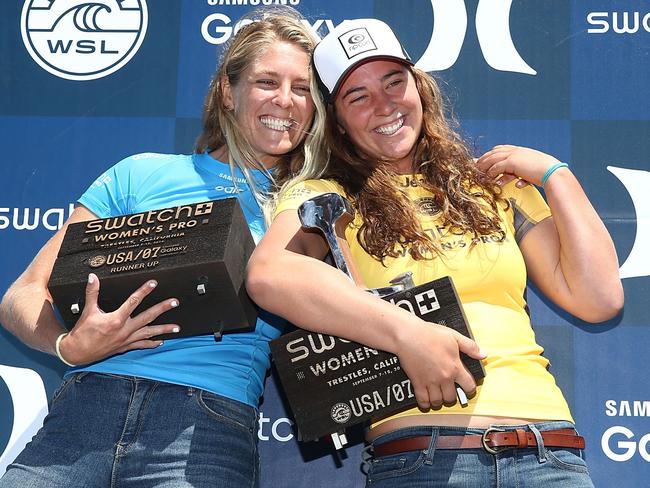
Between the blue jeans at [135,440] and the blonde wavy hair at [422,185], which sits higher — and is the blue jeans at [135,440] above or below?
below

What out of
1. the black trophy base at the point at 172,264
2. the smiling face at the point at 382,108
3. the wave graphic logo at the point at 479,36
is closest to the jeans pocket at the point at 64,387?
the black trophy base at the point at 172,264

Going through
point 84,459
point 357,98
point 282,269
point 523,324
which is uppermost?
point 357,98

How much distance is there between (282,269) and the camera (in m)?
1.75

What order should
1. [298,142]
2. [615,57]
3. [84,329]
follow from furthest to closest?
[615,57] < [298,142] < [84,329]

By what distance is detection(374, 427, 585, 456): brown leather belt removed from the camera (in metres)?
1.70

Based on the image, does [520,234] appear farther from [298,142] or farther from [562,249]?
[298,142]

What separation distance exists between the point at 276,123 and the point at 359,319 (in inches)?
30.4

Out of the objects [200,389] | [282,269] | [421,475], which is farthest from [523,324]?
[200,389]

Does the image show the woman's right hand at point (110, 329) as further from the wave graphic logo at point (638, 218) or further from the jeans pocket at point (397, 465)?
the wave graphic logo at point (638, 218)

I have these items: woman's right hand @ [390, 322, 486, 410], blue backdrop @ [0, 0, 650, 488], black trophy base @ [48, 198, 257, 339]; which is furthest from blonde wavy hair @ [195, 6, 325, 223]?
woman's right hand @ [390, 322, 486, 410]

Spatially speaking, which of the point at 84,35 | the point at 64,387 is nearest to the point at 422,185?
the point at 64,387

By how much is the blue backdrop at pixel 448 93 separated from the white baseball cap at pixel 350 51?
475 mm

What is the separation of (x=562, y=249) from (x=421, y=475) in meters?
0.65

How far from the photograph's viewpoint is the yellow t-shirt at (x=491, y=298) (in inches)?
69.8
